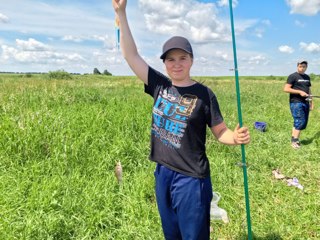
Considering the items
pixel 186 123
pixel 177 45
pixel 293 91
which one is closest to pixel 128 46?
pixel 177 45

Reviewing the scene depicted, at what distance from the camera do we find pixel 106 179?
13.7 feet

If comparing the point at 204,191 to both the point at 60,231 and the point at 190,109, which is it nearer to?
the point at 190,109

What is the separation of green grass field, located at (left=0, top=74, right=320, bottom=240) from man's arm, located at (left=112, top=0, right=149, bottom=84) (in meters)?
1.83

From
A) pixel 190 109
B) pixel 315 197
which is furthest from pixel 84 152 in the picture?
pixel 315 197

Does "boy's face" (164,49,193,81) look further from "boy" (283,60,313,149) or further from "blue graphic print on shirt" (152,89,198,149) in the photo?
"boy" (283,60,313,149)

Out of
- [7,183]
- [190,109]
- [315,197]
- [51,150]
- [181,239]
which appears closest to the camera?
[190,109]

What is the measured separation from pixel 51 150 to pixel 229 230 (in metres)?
2.84

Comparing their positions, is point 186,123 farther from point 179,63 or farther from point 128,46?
point 128,46

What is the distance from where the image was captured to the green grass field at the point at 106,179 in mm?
3283

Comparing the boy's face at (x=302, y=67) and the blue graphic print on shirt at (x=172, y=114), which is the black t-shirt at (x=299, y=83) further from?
the blue graphic print on shirt at (x=172, y=114)

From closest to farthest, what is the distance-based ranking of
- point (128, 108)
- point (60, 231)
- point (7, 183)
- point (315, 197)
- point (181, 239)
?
point (181, 239), point (60, 231), point (7, 183), point (315, 197), point (128, 108)

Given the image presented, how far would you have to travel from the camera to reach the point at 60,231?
3.10m

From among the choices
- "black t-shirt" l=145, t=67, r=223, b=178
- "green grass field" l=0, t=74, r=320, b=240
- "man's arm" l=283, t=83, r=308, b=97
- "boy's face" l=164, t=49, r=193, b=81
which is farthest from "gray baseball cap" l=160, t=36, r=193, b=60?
"man's arm" l=283, t=83, r=308, b=97

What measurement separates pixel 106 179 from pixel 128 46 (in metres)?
2.43
